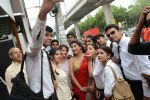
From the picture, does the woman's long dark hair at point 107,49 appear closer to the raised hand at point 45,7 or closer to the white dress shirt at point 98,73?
the white dress shirt at point 98,73

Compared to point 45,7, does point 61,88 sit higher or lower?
lower

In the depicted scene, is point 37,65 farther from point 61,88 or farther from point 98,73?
point 98,73

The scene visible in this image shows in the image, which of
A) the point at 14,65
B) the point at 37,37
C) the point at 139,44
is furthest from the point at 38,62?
the point at 14,65

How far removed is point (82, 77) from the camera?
6.55 meters

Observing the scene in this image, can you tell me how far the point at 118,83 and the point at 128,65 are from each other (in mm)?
298

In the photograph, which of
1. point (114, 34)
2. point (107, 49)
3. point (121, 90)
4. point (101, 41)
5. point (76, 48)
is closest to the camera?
point (121, 90)

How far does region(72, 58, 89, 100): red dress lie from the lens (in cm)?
652

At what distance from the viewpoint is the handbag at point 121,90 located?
16.8 feet

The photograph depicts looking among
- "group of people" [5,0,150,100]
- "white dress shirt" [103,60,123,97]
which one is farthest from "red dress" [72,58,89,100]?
"white dress shirt" [103,60,123,97]

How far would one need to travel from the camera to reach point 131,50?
3275mm

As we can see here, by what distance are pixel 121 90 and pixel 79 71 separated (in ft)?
4.98

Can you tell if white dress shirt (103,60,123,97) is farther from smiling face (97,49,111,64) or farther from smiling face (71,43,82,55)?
smiling face (71,43,82,55)

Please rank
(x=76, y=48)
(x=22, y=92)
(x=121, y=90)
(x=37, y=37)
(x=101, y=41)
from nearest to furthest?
(x=37, y=37)
(x=22, y=92)
(x=121, y=90)
(x=76, y=48)
(x=101, y=41)

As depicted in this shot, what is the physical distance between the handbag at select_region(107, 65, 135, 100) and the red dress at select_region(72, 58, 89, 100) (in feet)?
4.38
